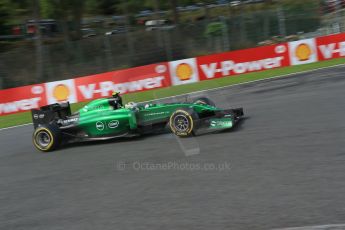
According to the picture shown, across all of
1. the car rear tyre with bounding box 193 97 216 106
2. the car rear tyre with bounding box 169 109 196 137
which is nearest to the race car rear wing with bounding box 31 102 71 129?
the car rear tyre with bounding box 169 109 196 137

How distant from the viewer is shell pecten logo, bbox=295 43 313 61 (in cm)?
1800

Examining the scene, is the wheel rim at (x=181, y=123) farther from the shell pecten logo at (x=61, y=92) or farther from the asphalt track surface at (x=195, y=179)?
the shell pecten logo at (x=61, y=92)

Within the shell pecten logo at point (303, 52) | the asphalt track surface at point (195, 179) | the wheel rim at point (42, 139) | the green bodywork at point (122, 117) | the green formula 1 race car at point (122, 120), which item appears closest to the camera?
the asphalt track surface at point (195, 179)

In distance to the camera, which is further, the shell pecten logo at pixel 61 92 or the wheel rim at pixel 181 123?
the shell pecten logo at pixel 61 92

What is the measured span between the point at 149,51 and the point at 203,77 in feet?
13.5

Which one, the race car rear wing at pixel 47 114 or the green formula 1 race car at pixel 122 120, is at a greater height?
the race car rear wing at pixel 47 114

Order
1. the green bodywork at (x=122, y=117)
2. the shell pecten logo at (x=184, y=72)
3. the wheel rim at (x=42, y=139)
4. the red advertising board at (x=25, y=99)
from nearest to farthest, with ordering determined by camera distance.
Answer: the green bodywork at (x=122, y=117) < the wheel rim at (x=42, y=139) < the red advertising board at (x=25, y=99) < the shell pecten logo at (x=184, y=72)

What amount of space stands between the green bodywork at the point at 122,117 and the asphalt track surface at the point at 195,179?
0.28m

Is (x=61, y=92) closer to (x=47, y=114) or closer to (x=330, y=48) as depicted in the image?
(x=47, y=114)

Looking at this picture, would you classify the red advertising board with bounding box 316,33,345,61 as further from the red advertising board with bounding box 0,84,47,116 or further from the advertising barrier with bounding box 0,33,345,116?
the red advertising board with bounding box 0,84,47,116

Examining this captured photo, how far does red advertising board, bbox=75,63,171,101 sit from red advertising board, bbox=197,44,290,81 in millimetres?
1547

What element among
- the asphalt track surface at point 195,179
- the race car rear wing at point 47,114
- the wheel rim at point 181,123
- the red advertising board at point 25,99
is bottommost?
the asphalt track surface at point 195,179

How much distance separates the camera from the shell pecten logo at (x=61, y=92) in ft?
54.3

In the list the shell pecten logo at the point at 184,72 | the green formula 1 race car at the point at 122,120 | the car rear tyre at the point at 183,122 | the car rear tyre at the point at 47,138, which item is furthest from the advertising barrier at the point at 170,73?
the car rear tyre at the point at 183,122
